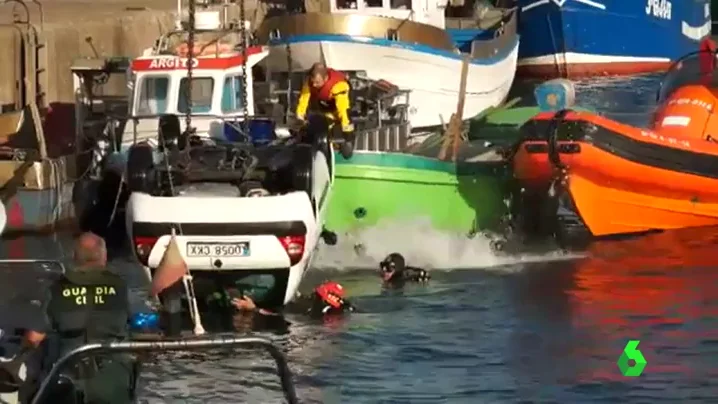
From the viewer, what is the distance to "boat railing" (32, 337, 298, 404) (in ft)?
25.6

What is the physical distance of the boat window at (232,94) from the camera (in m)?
18.5

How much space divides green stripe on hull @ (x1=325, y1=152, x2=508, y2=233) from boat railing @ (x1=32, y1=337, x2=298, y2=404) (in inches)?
377

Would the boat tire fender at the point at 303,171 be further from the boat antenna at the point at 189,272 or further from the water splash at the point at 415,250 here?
the water splash at the point at 415,250

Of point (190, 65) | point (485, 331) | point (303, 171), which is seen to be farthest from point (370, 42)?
point (485, 331)

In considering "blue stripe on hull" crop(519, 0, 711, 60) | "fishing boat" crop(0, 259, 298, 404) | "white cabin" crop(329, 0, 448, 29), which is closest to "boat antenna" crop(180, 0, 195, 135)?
"fishing boat" crop(0, 259, 298, 404)

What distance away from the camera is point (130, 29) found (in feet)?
94.9

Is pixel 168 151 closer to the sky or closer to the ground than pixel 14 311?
closer to the sky

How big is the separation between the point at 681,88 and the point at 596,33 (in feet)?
60.0

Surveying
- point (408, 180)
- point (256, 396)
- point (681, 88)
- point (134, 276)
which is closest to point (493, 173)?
point (408, 180)

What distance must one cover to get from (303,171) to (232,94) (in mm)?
4163

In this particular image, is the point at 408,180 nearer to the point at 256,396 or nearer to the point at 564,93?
the point at 564,93

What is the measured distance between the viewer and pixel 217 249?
46.7ft

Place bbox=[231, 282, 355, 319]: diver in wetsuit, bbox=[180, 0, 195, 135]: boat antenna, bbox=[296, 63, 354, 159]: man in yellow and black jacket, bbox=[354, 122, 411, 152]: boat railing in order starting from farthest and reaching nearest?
1. bbox=[354, 122, 411, 152]: boat railing
2. bbox=[296, 63, 354, 159]: man in yellow and black jacket
3. bbox=[180, 0, 195, 135]: boat antenna
4. bbox=[231, 282, 355, 319]: diver in wetsuit

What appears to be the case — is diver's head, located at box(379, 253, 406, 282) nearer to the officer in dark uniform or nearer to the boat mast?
the boat mast
